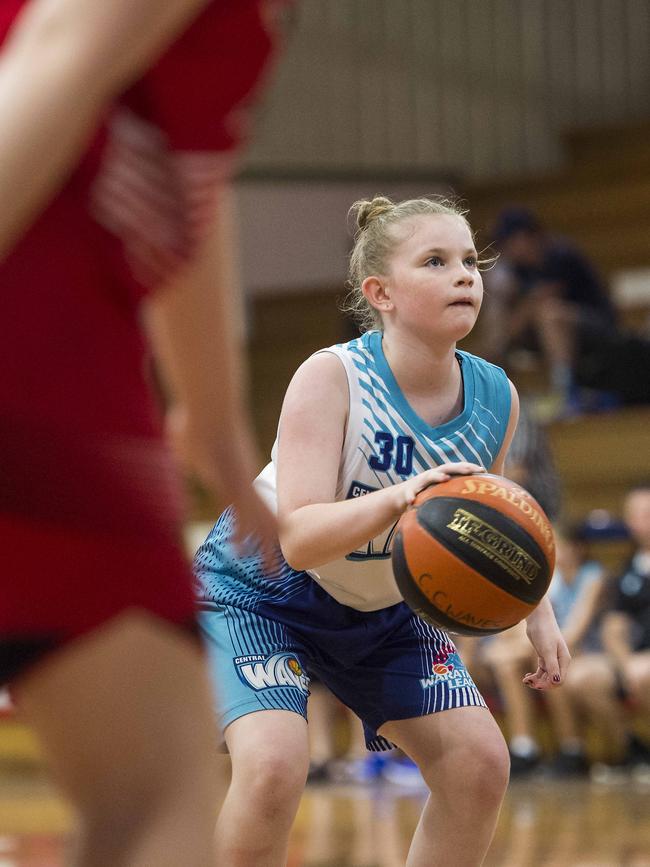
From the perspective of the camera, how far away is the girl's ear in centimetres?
317

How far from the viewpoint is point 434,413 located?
→ 311cm

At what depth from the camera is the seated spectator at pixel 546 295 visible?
955cm

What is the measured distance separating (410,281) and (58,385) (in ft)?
6.44

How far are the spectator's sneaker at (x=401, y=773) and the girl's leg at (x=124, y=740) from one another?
6624mm

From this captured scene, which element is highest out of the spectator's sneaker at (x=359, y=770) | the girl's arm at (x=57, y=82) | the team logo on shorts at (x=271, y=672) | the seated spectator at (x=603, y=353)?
the girl's arm at (x=57, y=82)

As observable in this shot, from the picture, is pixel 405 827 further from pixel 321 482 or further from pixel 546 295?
pixel 546 295

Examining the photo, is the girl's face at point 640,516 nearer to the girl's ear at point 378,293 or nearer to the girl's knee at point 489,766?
the girl's ear at point 378,293

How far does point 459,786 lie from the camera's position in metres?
2.87

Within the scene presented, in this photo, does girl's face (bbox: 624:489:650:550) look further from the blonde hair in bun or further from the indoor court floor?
the blonde hair in bun

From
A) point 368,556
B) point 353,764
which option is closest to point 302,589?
point 368,556

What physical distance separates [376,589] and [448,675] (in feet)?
0.79

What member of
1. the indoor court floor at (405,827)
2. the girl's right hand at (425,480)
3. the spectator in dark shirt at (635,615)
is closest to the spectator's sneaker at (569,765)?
the indoor court floor at (405,827)

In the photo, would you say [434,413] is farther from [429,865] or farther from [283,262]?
[283,262]

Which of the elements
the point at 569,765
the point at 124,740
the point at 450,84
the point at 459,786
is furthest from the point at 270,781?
the point at 450,84
